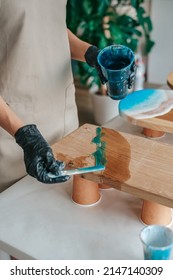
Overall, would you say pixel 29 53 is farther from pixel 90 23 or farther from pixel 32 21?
pixel 90 23

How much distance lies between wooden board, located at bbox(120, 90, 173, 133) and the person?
18 cm

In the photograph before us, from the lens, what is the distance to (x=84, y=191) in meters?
1.13

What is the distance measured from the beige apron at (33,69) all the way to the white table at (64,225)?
0.78 feet

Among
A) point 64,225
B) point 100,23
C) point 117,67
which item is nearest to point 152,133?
point 117,67

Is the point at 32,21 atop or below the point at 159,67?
atop

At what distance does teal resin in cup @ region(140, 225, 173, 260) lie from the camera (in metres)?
0.83

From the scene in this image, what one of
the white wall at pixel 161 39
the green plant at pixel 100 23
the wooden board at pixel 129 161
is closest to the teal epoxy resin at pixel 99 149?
the wooden board at pixel 129 161

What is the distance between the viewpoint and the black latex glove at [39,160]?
999 millimetres

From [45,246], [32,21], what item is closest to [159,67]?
[32,21]

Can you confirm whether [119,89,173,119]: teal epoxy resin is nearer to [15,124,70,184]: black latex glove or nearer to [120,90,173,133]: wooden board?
[120,90,173,133]: wooden board

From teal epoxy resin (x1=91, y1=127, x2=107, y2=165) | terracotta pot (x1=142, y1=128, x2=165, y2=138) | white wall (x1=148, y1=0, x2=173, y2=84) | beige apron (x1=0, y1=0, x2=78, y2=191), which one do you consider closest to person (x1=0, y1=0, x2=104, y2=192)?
beige apron (x1=0, y1=0, x2=78, y2=191)

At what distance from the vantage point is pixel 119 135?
127 centimetres

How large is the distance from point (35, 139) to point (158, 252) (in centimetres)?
47
